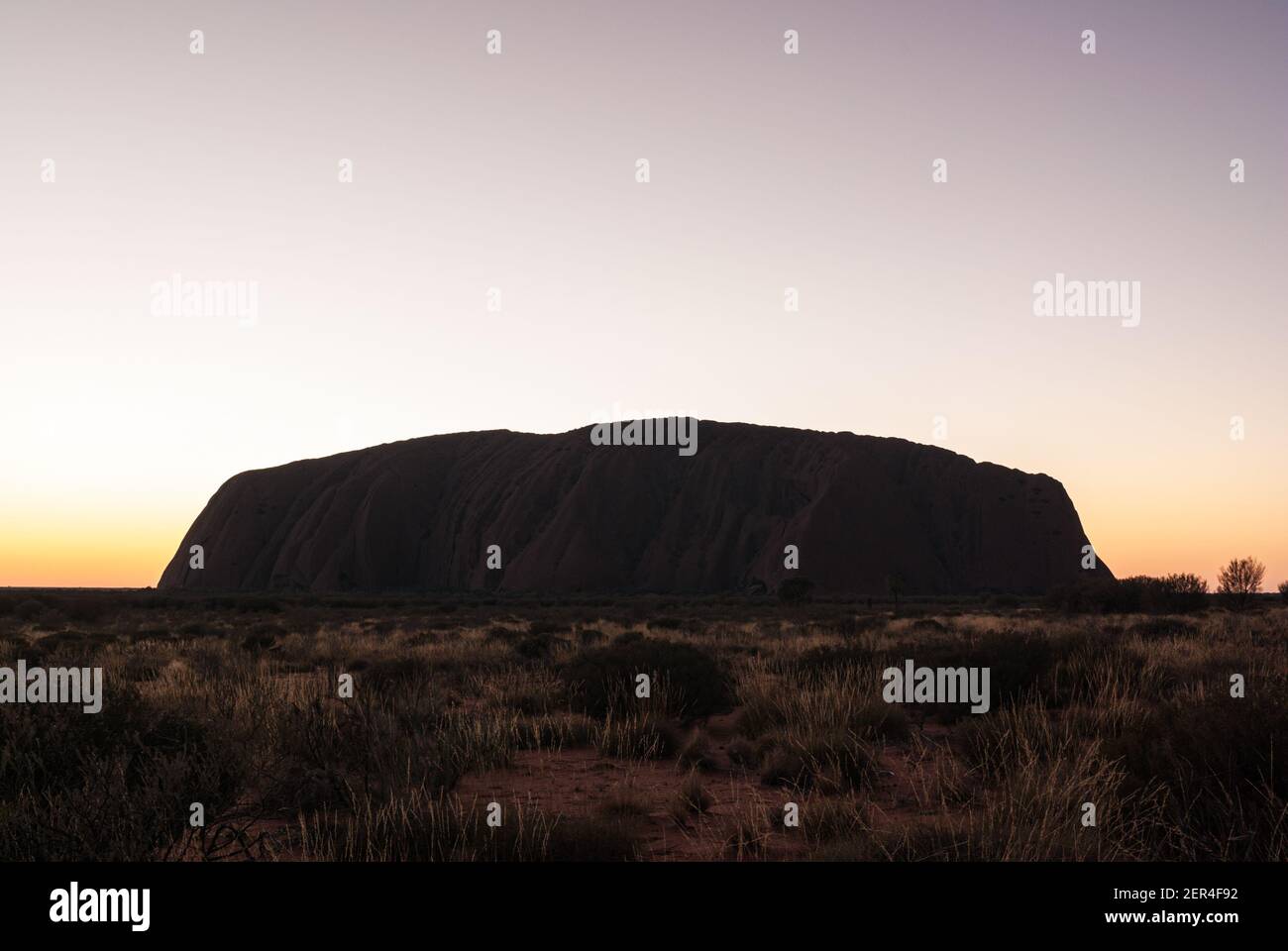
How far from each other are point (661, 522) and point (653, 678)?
253 ft

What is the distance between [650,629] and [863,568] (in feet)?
182

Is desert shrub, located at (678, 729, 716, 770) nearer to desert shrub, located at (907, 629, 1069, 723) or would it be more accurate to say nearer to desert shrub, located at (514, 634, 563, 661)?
desert shrub, located at (907, 629, 1069, 723)

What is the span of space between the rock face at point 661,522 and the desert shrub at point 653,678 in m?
65.3

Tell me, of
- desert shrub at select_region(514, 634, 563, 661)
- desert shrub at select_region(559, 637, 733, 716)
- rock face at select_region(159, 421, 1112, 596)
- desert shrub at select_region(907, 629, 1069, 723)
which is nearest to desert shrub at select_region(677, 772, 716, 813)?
desert shrub at select_region(559, 637, 733, 716)

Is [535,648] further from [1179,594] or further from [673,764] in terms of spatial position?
[1179,594]


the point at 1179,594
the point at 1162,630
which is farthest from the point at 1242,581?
the point at 1162,630

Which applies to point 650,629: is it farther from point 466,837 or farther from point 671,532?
point 671,532

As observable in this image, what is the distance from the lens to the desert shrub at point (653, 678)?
10.5 metres

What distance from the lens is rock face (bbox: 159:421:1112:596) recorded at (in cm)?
8062

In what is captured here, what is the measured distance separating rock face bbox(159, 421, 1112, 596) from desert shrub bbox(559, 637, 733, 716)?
6529 cm

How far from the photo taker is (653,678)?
1091 cm

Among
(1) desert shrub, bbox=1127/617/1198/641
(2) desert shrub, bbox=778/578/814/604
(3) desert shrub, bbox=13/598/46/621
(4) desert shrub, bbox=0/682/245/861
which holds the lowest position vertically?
(2) desert shrub, bbox=778/578/814/604

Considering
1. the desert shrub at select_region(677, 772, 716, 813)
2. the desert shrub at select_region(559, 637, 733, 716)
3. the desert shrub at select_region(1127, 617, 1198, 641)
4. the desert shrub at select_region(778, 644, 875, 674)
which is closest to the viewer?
the desert shrub at select_region(677, 772, 716, 813)
